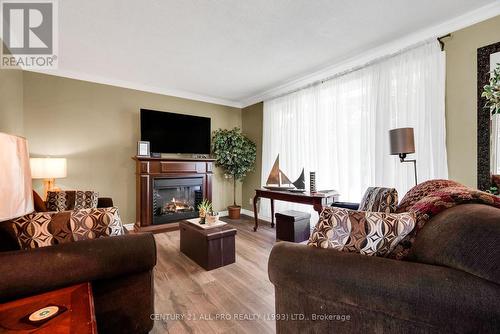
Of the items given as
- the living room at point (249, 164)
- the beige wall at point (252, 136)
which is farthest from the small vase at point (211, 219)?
the beige wall at point (252, 136)

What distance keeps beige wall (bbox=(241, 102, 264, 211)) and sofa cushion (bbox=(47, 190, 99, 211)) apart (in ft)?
10.0

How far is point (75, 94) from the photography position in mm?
3438

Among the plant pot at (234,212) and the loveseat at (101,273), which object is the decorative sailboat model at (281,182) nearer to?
the plant pot at (234,212)

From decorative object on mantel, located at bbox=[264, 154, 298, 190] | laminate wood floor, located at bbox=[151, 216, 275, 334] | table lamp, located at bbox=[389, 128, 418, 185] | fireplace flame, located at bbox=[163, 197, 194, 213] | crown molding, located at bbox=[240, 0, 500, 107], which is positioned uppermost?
crown molding, located at bbox=[240, 0, 500, 107]

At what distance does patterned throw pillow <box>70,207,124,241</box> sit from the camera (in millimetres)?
A: 1284

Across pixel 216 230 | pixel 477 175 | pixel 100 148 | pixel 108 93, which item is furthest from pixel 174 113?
pixel 477 175

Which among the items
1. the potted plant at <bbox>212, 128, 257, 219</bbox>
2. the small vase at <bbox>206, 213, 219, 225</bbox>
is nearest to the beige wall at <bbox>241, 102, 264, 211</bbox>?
the potted plant at <bbox>212, 128, 257, 219</bbox>

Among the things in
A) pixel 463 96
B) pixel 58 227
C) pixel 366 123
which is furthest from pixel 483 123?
pixel 58 227

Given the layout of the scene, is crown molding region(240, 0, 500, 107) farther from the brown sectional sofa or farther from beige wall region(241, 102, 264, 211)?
the brown sectional sofa

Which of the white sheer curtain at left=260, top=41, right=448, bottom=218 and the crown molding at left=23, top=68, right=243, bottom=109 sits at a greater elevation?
the crown molding at left=23, top=68, right=243, bottom=109

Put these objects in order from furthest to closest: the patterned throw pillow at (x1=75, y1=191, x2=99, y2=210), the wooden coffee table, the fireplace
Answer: the fireplace < the patterned throw pillow at (x1=75, y1=191, x2=99, y2=210) < the wooden coffee table

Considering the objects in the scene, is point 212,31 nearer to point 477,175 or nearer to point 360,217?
point 360,217

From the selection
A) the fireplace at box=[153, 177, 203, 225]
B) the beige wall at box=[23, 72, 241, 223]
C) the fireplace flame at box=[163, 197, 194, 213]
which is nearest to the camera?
the beige wall at box=[23, 72, 241, 223]

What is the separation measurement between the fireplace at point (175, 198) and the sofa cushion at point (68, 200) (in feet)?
4.83
